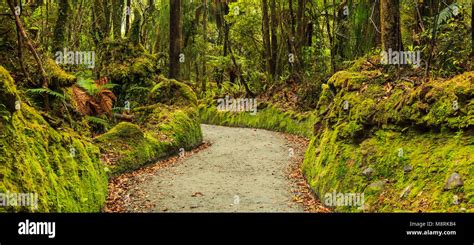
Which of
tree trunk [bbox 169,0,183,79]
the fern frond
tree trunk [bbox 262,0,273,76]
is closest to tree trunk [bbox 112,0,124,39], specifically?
tree trunk [bbox 169,0,183,79]

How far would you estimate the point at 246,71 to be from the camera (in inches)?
1009

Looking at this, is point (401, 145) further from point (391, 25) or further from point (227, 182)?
point (227, 182)

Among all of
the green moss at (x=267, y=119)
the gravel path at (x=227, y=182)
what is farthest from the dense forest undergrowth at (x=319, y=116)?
the gravel path at (x=227, y=182)

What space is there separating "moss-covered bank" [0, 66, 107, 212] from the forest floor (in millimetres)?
764

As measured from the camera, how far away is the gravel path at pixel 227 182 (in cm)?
736

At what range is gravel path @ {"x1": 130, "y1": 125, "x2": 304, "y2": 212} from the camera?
736 cm

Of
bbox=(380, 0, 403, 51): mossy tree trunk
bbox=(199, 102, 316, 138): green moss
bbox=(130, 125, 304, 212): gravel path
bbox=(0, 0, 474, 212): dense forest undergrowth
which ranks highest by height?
bbox=(380, 0, 403, 51): mossy tree trunk

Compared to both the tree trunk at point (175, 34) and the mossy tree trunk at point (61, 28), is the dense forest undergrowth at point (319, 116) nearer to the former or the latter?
the mossy tree trunk at point (61, 28)

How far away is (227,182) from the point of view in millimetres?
9188

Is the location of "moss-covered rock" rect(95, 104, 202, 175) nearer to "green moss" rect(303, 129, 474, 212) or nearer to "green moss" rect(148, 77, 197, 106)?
"green moss" rect(148, 77, 197, 106)

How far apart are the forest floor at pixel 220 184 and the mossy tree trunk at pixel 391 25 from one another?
3.43m

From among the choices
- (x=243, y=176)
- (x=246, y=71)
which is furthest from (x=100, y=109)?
(x=246, y=71)

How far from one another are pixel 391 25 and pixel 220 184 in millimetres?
4865

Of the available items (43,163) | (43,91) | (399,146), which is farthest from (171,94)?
(399,146)
